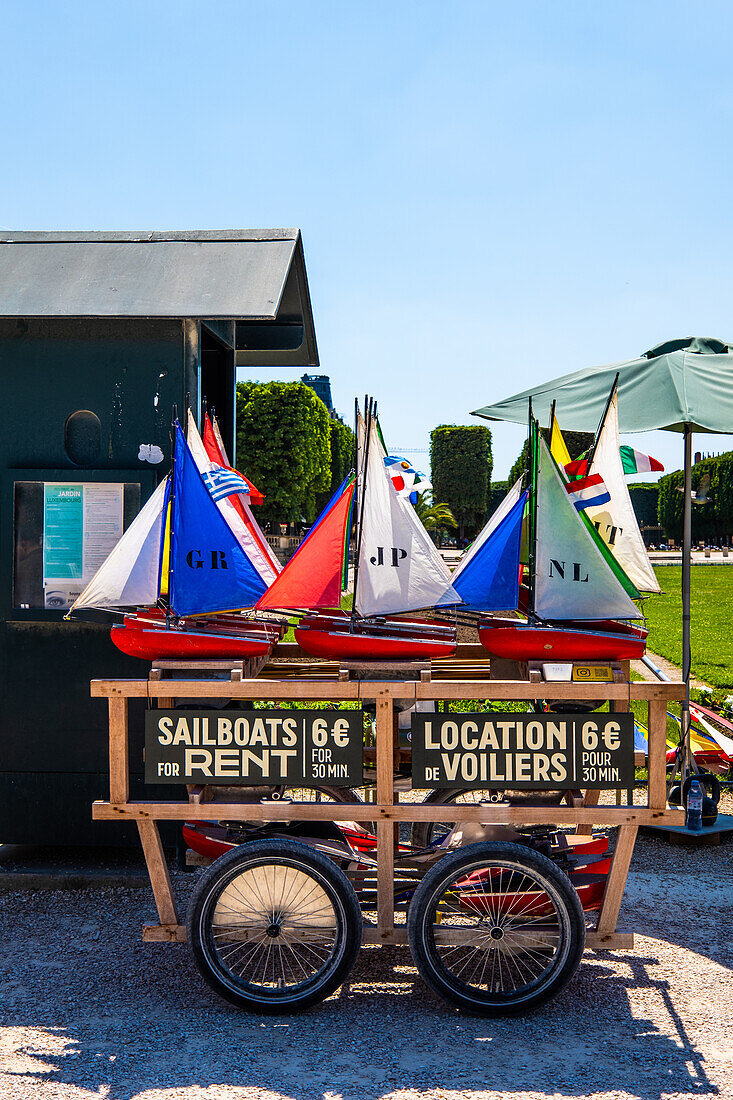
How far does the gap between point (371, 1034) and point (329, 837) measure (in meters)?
0.98

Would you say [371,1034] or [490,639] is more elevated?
[490,639]

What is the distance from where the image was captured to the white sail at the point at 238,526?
4.52 meters

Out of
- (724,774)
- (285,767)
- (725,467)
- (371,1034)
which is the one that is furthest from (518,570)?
(725,467)

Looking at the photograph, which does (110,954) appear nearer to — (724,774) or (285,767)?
(285,767)

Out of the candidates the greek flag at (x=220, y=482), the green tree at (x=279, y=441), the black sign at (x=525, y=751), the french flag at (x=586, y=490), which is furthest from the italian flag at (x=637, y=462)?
the green tree at (x=279, y=441)

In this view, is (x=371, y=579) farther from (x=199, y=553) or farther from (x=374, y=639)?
(x=199, y=553)

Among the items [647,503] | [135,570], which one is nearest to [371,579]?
[135,570]

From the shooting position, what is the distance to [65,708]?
17.5ft

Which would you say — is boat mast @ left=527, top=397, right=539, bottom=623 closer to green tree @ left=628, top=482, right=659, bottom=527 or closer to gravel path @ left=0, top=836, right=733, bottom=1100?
gravel path @ left=0, top=836, right=733, bottom=1100

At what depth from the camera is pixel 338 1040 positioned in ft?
11.5

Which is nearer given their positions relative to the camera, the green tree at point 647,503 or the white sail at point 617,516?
the white sail at point 617,516

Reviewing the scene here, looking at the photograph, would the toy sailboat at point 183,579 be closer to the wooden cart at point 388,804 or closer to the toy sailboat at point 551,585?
the wooden cart at point 388,804

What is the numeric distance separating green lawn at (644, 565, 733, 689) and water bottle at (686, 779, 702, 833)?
125cm

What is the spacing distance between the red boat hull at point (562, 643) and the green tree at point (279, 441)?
114ft
